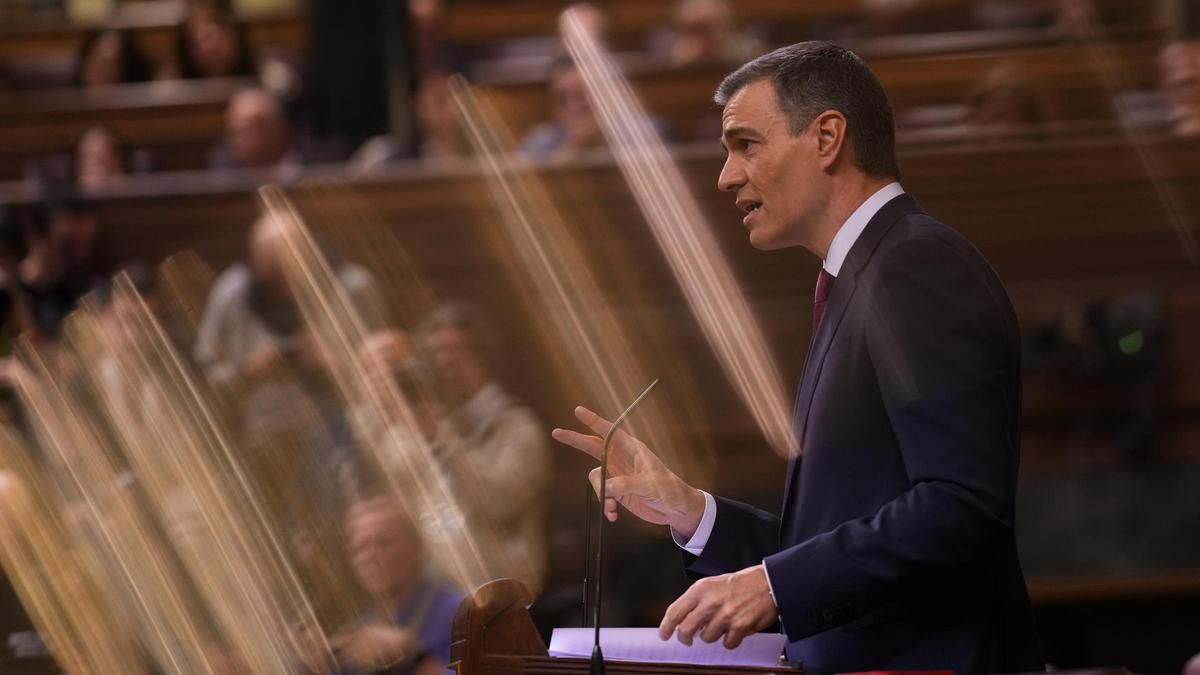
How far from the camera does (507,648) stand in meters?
1.55

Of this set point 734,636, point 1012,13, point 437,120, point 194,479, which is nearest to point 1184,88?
point 1012,13

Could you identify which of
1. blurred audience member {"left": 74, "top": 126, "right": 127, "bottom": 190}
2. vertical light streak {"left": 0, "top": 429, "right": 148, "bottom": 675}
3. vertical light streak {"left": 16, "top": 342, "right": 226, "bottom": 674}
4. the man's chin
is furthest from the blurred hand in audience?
blurred audience member {"left": 74, "top": 126, "right": 127, "bottom": 190}

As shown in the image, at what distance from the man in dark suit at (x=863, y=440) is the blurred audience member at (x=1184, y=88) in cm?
298

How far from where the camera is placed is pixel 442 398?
3557mm

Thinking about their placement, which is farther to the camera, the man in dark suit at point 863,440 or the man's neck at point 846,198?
the man's neck at point 846,198

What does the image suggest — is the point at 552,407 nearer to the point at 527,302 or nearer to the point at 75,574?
the point at 527,302

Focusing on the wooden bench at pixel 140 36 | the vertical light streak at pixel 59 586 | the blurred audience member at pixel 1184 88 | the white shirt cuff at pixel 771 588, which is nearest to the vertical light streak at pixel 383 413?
the vertical light streak at pixel 59 586

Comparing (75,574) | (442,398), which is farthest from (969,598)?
(75,574)

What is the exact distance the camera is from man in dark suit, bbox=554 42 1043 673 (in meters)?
1.46

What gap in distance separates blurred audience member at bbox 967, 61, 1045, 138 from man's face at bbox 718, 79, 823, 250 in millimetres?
2934

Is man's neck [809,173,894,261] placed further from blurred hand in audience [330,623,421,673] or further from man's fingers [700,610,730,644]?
blurred hand in audience [330,623,421,673]

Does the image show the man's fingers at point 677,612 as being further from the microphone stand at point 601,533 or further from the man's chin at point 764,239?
the man's chin at point 764,239

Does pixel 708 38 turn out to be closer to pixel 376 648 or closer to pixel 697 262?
pixel 697 262

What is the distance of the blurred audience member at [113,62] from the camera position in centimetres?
588
